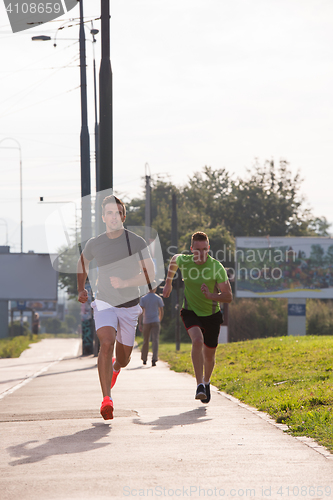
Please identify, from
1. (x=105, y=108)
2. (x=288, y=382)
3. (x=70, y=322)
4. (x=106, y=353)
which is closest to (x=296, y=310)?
(x=288, y=382)

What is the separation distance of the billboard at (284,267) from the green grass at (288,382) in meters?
20.8

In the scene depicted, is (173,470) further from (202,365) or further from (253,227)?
(253,227)

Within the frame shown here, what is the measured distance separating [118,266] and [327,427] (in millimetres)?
2343

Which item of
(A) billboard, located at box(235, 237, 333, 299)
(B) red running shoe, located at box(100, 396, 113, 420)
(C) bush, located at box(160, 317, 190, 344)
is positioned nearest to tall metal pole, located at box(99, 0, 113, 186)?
(B) red running shoe, located at box(100, 396, 113, 420)

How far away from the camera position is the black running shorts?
808 centimetres

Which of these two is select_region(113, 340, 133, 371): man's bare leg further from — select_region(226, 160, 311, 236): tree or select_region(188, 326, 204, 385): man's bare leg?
select_region(226, 160, 311, 236): tree

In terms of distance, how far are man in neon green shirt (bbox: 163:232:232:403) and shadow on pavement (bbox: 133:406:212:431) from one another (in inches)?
18.2

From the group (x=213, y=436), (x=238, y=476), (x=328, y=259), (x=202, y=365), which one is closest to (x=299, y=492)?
(x=238, y=476)

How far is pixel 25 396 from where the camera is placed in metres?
9.55

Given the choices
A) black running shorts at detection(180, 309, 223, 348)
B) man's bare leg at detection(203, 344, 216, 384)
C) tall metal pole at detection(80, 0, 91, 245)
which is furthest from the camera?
tall metal pole at detection(80, 0, 91, 245)

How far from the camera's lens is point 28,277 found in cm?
3262

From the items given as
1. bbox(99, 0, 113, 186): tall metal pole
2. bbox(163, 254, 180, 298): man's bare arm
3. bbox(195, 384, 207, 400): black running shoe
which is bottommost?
bbox(195, 384, 207, 400): black running shoe

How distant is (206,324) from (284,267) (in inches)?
1156

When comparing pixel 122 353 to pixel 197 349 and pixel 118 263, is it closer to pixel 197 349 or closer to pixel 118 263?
pixel 118 263
